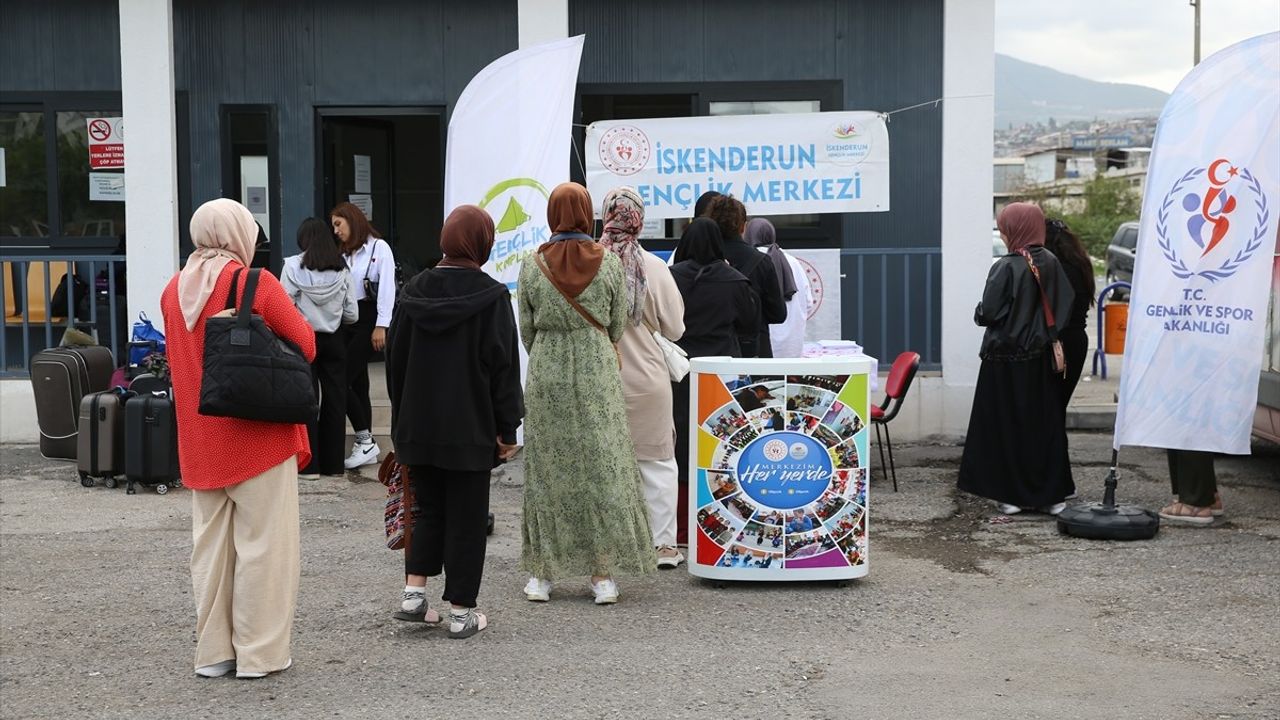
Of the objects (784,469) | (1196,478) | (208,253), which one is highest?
(208,253)

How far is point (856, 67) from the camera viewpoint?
11.3 m

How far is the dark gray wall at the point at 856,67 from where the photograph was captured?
444 inches

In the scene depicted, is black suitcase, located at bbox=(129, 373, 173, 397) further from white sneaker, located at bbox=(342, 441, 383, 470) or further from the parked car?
the parked car

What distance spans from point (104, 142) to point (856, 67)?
6.09m

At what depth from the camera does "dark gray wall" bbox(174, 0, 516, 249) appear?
11.6 metres

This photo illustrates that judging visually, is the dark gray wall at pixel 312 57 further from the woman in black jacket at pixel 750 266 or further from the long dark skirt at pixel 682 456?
the long dark skirt at pixel 682 456

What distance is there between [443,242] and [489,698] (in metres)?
1.81

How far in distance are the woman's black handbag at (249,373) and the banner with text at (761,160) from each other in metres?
5.72

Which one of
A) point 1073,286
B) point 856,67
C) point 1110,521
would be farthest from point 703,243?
point 856,67

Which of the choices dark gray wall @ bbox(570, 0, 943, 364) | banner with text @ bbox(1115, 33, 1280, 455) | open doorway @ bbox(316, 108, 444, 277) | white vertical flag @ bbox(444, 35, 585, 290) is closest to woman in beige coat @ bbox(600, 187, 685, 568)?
white vertical flag @ bbox(444, 35, 585, 290)

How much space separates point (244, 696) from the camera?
203 inches

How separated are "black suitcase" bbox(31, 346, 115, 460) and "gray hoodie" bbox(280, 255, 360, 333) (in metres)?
1.98

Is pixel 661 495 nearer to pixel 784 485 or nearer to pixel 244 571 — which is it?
pixel 784 485

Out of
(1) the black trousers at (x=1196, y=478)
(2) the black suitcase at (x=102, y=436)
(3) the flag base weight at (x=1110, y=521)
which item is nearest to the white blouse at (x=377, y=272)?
(2) the black suitcase at (x=102, y=436)
